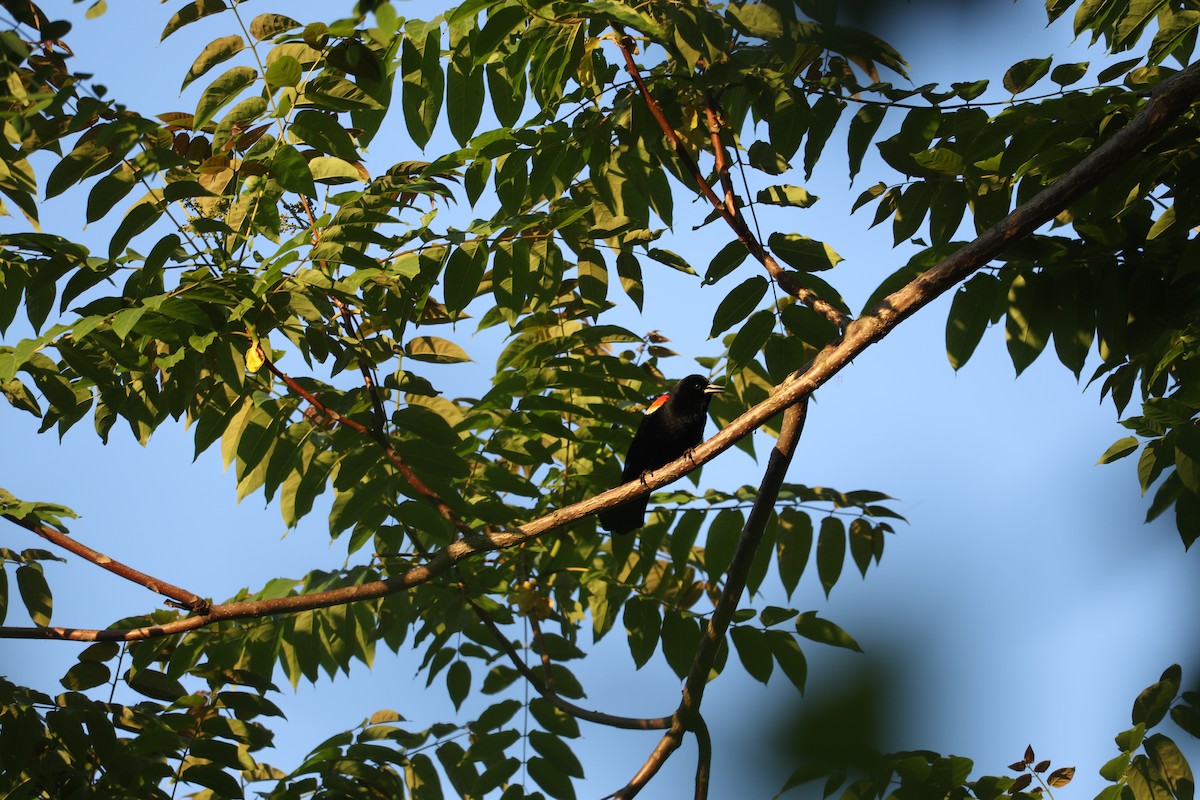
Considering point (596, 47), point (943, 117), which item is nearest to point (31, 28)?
point (596, 47)

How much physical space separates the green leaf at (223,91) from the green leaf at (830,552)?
3167 millimetres

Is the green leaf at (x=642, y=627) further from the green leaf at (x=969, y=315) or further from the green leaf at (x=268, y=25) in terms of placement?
the green leaf at (x=268, y=25)

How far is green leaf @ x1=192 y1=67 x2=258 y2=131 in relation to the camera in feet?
12.7

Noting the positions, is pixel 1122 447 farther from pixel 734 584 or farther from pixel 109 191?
pixel 109 191

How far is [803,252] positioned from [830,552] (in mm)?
1402

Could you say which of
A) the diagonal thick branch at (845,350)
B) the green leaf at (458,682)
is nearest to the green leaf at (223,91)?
the diagonal thick branch at (845,350)

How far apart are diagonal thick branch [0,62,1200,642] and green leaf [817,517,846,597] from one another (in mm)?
958

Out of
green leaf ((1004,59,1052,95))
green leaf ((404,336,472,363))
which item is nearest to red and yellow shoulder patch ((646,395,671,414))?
green leaf ((404,336,472,363))

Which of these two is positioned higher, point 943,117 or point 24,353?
point 943,117

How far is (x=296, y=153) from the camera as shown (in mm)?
3846

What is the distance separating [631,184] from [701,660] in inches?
86.8

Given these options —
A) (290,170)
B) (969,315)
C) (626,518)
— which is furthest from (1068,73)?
(290,170)

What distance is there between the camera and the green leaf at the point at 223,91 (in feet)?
12.7

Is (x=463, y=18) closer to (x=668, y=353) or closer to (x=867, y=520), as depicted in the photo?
(x=668, y=353)
